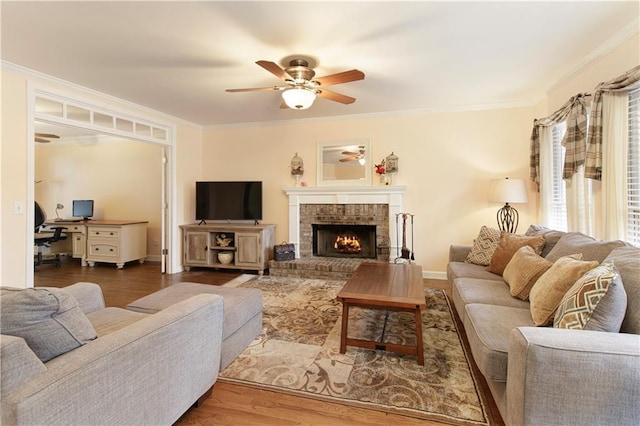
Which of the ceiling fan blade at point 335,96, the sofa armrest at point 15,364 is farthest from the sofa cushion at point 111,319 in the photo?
the ceiling fan blade at point 335,96

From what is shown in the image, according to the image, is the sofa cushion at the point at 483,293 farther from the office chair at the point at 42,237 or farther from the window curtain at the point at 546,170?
the office chair at the point at 42,237

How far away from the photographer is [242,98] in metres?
4.05

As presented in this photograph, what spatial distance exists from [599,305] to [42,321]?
7.56ft

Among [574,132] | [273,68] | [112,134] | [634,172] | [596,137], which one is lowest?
[634,172]

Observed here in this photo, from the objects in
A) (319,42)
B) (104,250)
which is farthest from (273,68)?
(104,250)

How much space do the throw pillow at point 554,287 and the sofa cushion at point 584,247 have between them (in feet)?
0.83

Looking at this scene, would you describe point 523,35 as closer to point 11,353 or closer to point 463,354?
point 463,354

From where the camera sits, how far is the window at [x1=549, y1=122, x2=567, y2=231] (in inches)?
141

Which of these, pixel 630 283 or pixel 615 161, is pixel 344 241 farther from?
pixel 630 283

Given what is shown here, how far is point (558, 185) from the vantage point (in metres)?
3.70

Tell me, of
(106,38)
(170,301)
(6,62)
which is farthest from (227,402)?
(6,62)

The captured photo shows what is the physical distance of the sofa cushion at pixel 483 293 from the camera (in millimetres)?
2216

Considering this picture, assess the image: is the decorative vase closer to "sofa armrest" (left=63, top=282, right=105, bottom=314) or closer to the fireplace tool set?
the fireplace tool set

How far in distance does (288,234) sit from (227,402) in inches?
139
